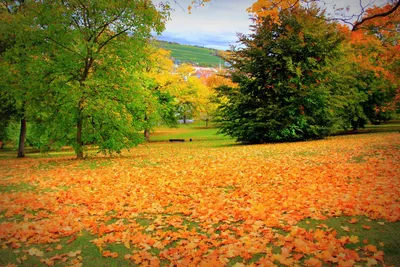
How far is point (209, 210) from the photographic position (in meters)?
5.93

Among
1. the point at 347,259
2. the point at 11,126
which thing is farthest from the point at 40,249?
the point at 11,126

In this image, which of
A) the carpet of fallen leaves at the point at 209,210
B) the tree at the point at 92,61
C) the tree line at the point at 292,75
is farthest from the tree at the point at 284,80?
the carpet of fallen leaves at the point at 209,210

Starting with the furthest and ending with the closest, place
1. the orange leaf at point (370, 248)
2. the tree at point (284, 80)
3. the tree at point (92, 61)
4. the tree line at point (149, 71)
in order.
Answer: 1. the tree at point (284, 80)
2. the tree line at point (149, 71)
3. the tree at point (92, 61)
4. the orange leaf at point (370, 248)

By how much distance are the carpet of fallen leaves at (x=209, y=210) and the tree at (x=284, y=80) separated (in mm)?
10132

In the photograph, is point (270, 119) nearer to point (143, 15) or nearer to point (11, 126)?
point (143, 15)

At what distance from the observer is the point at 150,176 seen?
31.1 feet

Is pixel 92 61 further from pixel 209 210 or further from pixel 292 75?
pixel 292 75

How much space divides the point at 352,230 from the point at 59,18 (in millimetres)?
12726

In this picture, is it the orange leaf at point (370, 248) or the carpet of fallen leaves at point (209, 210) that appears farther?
the carpet of fallen leaves at point (209, 210)

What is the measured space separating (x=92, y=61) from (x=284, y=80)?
12.1 m

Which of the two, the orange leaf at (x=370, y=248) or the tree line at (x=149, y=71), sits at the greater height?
the tree line at (x=149, y=71)

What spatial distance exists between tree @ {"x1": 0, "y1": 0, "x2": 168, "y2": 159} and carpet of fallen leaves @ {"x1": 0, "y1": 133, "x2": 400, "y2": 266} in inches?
160

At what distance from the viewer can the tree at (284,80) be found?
1978 centimetres

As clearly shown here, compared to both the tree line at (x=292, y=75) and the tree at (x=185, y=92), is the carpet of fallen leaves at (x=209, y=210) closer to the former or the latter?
the tree line at (x=292, y=75)
